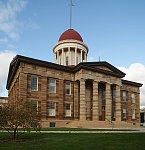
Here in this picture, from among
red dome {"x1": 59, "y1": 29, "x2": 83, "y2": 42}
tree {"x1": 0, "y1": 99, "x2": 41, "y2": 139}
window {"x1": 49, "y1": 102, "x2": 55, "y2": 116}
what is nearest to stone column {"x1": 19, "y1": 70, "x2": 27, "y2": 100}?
window {"x1": 49, "y1": 102, "x2": 55, "y2": 116}

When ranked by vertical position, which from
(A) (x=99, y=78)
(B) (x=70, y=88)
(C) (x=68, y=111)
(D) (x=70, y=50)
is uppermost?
(D) (x=70, y=50)

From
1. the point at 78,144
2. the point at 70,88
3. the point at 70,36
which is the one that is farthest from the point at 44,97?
the point at 70,36

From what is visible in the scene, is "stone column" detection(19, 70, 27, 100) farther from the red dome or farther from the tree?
the red dome

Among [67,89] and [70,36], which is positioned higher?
[70,36]

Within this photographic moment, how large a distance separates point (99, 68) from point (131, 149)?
25.5 meters

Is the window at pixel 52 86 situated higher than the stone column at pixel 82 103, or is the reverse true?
the window at pixel 52 86

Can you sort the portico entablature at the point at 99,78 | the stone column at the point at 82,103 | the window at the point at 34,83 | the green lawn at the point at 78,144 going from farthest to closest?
the portico entablature at the point at 99,78 → the stone column at the point at 82,103 → the window at the point at 34,83 → the green lawn at the point at 78,144

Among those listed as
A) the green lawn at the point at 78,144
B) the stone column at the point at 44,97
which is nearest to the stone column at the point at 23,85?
the stone column at the point at 44,97

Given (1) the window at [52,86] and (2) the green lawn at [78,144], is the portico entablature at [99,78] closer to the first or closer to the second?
(1) the window at [52,86]

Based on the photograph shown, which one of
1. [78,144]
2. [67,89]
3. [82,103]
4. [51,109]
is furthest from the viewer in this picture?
[67,89]

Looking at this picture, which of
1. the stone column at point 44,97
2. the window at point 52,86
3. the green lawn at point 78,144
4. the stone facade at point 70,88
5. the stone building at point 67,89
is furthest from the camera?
the window at point 52,86

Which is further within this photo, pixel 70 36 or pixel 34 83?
pixel 70 36

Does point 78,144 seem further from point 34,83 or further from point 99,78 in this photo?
point 99,78

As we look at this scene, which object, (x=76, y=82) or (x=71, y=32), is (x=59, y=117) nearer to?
(x=76, y=82)
